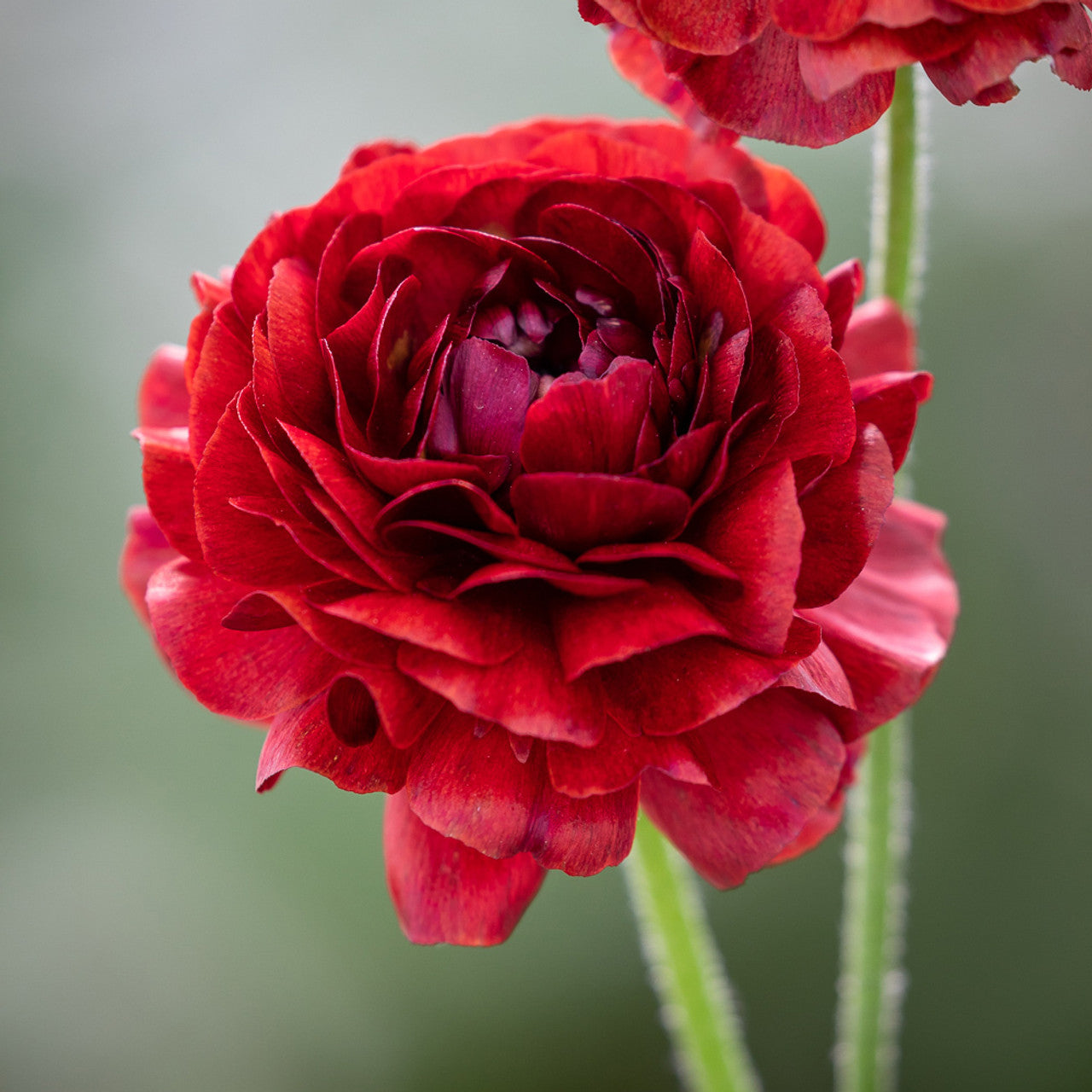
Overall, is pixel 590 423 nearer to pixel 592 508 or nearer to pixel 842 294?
pixel 592 508

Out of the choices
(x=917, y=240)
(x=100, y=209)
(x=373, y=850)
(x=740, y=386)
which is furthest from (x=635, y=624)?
(x=100, y=209)

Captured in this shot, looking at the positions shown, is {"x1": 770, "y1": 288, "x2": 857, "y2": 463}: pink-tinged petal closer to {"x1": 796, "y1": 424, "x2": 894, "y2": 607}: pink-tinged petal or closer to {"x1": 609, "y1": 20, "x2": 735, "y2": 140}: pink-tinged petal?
{"x1": 796, "y1": 424, "x2": 894, "y2": 607}: pink-tinged petal

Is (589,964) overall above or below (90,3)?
below

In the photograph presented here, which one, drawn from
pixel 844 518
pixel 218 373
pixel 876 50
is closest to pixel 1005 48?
pixel 876 50

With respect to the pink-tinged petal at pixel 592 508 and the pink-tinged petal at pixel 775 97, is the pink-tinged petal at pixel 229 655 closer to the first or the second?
the pink-tinged petal at pixel 592 508

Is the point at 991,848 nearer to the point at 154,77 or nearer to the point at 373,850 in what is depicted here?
the point at 373,850

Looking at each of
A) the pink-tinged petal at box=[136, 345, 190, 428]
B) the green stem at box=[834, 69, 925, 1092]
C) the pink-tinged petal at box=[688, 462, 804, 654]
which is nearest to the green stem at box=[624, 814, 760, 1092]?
the green stem at box=[834, 69, 925, 1092]
